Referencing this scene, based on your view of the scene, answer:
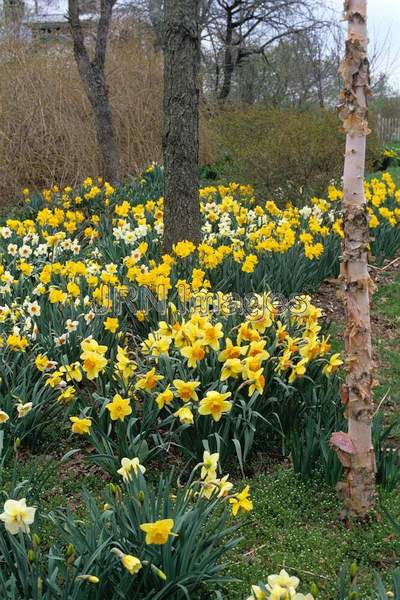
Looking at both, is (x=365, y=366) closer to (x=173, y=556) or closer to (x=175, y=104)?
(x=173, y=556)

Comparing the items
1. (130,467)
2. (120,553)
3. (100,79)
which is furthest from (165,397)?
(100,79)

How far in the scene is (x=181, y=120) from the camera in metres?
5.30

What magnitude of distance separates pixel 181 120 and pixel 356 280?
3.34 m

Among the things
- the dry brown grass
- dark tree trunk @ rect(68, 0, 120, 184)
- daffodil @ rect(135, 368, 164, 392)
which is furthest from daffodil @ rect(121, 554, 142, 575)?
the dry brown grass

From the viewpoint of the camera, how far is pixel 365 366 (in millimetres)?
2416

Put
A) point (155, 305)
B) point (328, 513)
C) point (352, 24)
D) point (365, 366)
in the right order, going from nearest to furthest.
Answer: point (352, 24) → point (365, 366) → point (328, 513) → point (155, 305)

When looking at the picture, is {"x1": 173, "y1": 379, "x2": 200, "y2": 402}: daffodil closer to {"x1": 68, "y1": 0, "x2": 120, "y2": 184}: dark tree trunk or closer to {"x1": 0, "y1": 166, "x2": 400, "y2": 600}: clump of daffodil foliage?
{"x1": 0, "y1": 166, "x2": 400, "y2": 600}: clump of daffodil foliage

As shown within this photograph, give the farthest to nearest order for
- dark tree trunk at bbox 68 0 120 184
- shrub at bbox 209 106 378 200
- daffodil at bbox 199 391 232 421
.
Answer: dark tree trunk at bbox 68 0 120 184 → shrub at bbox 209 106 378 200 → daffodil at bbox 199 391 232 421

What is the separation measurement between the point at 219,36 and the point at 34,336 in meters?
22.0

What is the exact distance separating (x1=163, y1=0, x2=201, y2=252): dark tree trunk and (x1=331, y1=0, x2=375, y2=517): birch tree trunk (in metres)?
3.13

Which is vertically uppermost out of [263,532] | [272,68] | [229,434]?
[272,68]

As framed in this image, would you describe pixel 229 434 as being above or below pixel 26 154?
below

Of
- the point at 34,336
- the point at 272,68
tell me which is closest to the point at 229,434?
the point at 34,336

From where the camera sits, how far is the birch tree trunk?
2.24 metres
